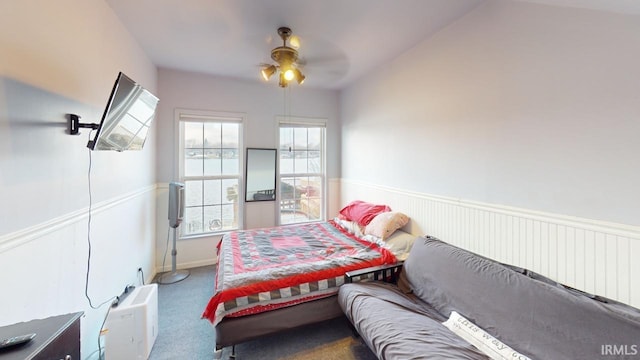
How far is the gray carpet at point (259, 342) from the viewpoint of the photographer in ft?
6.08

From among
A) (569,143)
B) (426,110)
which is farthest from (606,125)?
(426,110)

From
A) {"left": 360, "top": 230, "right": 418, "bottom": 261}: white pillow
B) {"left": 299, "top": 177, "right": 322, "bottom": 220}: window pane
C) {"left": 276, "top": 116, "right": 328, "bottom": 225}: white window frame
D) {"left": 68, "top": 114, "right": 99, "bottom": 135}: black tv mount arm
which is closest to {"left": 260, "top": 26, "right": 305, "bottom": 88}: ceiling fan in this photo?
{"left": 68, "top": 114, "right": 99, "bottom": 135}: black tv mount arm

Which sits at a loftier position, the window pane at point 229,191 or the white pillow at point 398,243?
the window pane at point 229,191

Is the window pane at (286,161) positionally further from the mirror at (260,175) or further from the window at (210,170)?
the window at (210,170)

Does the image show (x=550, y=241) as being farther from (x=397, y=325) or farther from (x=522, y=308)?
(x=397, y=325)

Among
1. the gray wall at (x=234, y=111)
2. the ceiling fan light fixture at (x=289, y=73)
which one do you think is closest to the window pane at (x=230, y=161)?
the gray wall at (x=234, y=111)

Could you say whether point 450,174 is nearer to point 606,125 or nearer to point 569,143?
point 569,143

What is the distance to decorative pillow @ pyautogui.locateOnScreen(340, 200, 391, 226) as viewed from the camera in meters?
2.96

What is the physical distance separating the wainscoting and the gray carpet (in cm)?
124

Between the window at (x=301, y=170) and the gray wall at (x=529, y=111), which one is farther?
the window at (x=301, y=170)

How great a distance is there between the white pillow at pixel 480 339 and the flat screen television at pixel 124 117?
7.97ft

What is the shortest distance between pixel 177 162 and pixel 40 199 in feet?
7.27

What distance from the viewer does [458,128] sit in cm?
215

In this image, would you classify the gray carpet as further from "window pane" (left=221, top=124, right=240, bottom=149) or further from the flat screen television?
"window pane" (left=221, top=124, right=240, bottom=149)
